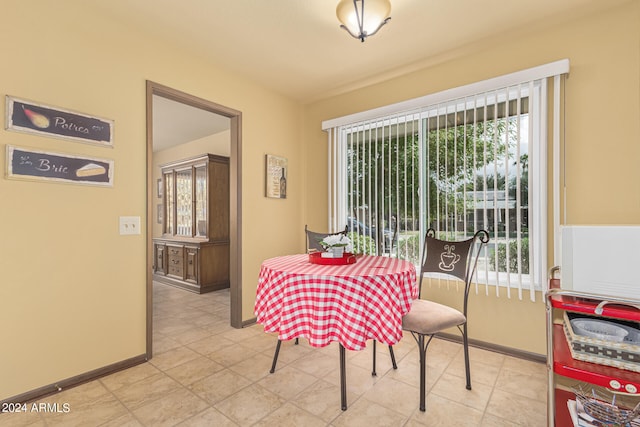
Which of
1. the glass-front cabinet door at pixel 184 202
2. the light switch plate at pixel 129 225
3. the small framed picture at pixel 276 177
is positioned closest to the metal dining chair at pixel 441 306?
the small framed picture at pixel 276 177

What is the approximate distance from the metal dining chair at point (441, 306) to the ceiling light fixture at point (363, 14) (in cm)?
163

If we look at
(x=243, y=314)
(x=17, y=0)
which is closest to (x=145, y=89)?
(x=17, y=0)

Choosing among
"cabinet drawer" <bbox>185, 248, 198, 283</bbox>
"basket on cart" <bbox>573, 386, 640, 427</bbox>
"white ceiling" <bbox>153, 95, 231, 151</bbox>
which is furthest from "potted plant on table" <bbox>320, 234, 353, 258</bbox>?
"cabinet drawer" <bbox>185, 248, 198, 283</bbox>

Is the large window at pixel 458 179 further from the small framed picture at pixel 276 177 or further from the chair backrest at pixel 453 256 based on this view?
the small framed picture at pixel 276 177

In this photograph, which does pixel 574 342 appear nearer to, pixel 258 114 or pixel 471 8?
pixel 471 8

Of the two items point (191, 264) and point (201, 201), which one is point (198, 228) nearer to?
point (201, 201)

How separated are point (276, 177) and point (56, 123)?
2081 millimetres

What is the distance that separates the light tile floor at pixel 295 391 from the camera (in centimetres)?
175

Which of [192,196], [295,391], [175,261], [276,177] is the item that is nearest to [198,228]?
[192,196]

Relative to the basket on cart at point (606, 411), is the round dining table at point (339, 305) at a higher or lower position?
higher

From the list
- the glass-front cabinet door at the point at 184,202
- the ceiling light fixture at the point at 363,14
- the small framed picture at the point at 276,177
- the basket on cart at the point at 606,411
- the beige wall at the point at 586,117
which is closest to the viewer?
the basket on cart at the point at 606,411

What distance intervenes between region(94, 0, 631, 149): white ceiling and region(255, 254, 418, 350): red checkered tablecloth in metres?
1.91

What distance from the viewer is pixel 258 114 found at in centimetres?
352

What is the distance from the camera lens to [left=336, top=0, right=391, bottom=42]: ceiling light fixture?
1978 mm
